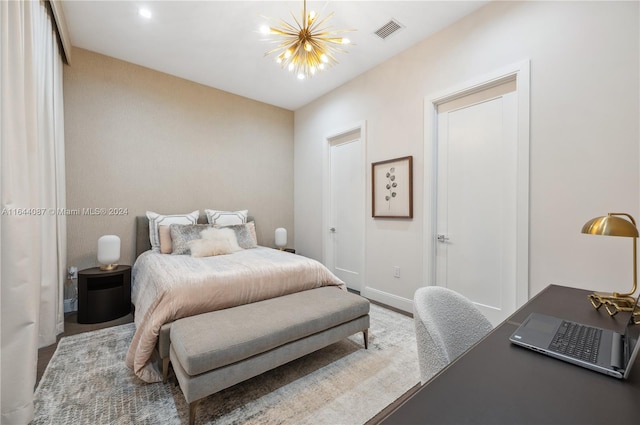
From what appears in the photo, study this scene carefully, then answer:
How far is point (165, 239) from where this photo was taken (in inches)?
121

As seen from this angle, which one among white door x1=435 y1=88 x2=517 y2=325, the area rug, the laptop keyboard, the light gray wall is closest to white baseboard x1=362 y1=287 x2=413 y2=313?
the light gray wall

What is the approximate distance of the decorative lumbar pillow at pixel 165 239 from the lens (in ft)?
10.0

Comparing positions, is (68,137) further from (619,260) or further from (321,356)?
(619,260)

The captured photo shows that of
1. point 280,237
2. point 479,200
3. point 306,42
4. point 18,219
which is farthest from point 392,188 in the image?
point 18,219

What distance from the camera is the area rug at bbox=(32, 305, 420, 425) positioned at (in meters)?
1.48

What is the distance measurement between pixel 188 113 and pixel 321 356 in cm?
346

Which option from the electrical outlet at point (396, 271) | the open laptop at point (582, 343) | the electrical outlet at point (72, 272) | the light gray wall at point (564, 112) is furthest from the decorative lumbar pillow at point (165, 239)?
the open laptop at point (582, 343)

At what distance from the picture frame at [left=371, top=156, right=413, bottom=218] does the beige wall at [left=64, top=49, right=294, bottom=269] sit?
1.89 meters

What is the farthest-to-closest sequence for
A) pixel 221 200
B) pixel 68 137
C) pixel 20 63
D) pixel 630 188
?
pixel 221 200, pixel 68 137, pixel 630 188, pixel 20 63

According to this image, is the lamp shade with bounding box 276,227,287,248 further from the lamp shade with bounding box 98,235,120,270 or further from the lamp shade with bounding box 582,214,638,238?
the lamp shade with bounding box 582,214,638,238

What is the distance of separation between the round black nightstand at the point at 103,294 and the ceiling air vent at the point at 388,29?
3.57 m

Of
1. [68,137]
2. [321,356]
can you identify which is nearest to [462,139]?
[321,356]

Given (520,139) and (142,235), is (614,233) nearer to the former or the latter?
(520,139)

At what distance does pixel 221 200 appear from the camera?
4.00m
